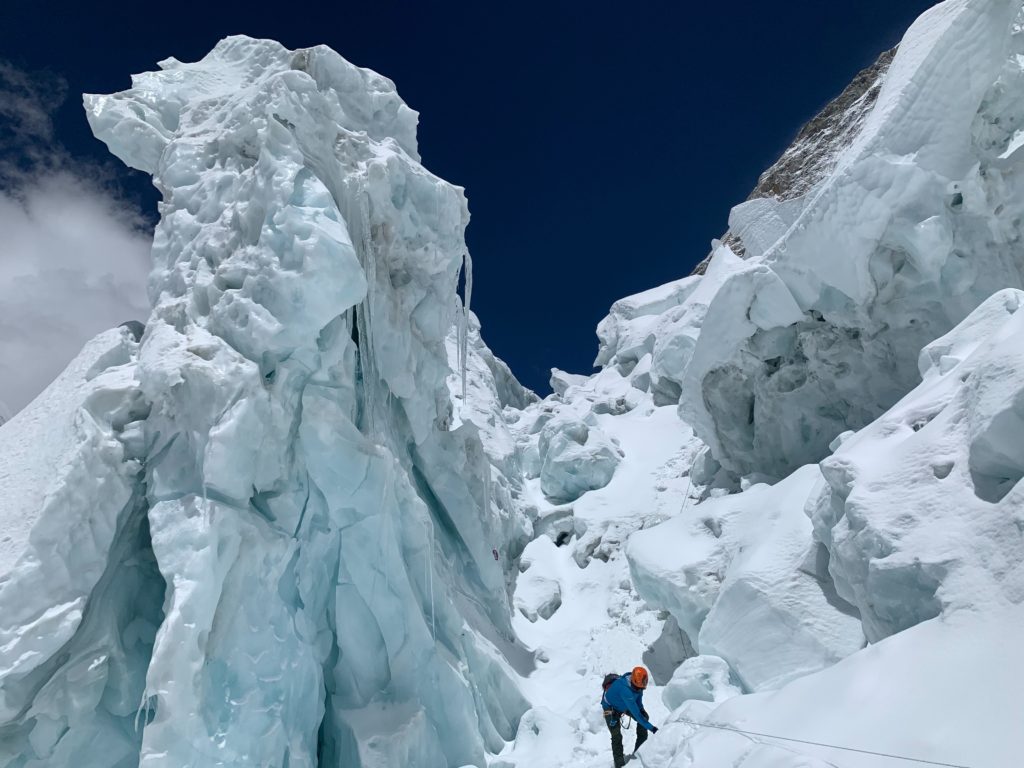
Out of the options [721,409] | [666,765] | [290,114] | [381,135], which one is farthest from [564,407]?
[666,765]

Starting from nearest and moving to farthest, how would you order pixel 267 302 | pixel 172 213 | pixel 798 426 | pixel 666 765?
1. pixel 666 765
2. pixel 267 302
3. pixel 172 213
4. pixel 798 426

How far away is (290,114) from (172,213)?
6.67ft

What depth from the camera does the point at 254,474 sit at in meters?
7.13

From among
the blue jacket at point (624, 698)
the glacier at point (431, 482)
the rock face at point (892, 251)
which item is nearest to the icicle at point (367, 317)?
the glacier at point (431, 482)

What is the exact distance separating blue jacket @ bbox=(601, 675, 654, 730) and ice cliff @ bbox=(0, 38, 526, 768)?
2317 mm

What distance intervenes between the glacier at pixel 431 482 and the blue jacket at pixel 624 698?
1.10ft

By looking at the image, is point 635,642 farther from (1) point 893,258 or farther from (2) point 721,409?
(1) point 893,258

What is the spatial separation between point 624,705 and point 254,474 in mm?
4571

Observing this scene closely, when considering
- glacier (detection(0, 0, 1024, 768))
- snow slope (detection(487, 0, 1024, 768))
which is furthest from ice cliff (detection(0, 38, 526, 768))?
snow slope (detection(487, 0, 1024, 768))

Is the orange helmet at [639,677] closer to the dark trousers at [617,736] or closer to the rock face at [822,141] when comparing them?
the dark trousers at [617,736]

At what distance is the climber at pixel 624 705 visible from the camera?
20.8 ft

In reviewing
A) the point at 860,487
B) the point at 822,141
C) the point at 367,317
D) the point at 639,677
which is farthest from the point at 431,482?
the point at 822,141

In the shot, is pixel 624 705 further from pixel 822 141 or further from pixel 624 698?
pixel 822 141

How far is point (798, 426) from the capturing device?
11625mm
